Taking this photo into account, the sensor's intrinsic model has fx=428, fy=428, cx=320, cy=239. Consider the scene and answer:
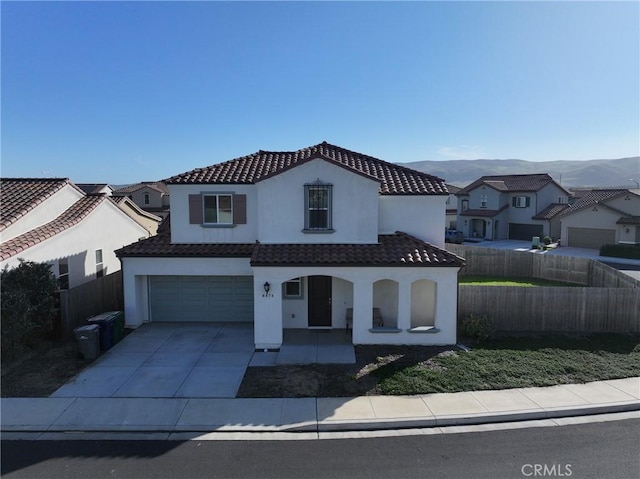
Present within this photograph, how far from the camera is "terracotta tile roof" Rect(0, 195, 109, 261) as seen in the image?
13.5 m

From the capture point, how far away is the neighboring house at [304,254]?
1370 cm

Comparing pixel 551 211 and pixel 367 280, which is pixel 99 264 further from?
pixel 551 211

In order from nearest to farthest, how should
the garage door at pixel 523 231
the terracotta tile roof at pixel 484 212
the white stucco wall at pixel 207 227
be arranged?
1. the white stucco wall at pixel 207 227
2. the garage door at pixel 523 231
3. the terracotta tile roof at pixel 484 212

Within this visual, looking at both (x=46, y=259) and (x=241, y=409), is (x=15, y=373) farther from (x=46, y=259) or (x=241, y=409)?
(x=241, y=409)

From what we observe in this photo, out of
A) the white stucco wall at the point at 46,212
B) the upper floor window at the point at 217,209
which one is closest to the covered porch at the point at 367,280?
the upper floor window at the point at 217,209

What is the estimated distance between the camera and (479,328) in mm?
14148

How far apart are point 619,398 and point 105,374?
1313cm

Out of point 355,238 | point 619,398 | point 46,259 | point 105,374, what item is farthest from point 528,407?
point 46,259

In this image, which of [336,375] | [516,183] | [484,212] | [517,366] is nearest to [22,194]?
[336,375]

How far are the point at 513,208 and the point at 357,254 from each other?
39694mm

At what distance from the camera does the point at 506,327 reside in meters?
15.2

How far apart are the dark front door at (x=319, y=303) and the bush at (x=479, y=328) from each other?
472 centimetres

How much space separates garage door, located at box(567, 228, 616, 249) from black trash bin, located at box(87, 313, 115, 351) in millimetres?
38809

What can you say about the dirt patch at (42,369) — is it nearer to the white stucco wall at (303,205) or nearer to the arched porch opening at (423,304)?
the white stucco wall at (303,205)
